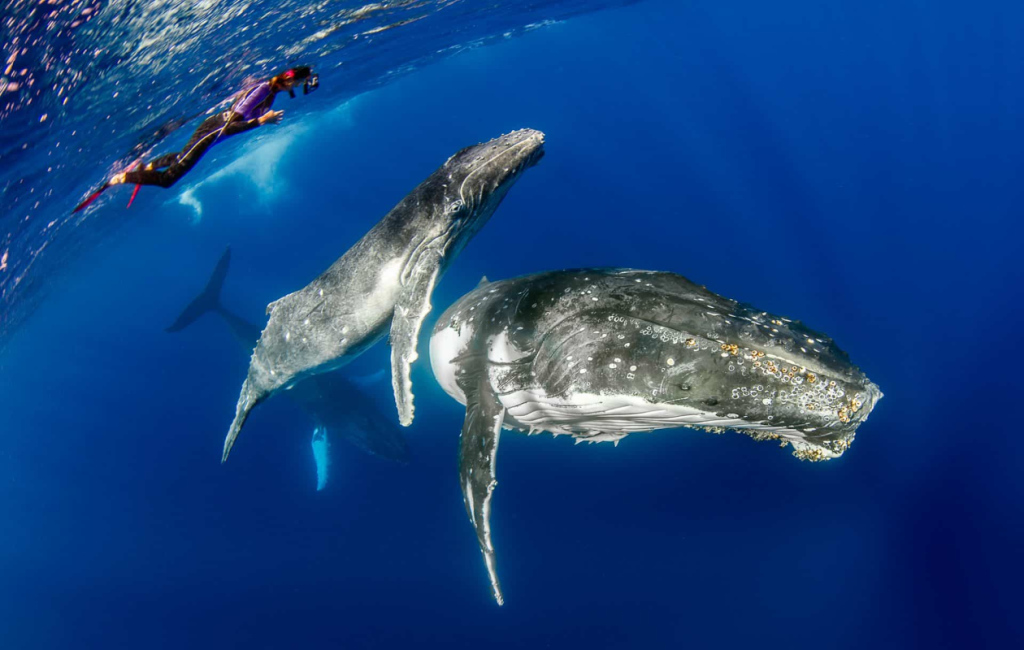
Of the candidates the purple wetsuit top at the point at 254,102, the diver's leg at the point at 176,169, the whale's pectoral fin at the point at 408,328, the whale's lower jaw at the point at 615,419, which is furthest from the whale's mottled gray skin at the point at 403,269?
the diver's leg at the point at 176,169

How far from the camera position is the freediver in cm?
463

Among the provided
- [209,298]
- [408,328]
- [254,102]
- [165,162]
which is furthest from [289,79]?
[209,298]

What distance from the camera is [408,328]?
5.36 meters

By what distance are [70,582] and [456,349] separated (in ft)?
96.1

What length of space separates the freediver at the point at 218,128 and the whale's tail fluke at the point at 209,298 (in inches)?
622

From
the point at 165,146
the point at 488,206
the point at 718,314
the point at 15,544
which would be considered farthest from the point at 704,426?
the point at 15,544

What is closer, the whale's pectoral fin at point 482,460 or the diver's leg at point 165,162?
the whale's pectoral fin at point 482,460

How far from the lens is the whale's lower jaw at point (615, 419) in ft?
11.5

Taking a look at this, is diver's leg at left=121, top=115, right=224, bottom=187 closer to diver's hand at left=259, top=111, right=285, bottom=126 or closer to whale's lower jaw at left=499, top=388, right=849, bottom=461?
diver's hand at left=259, top=111, right=285, bottom=126

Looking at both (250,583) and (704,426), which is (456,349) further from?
(250,583)

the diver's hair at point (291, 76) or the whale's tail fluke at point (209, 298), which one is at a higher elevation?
the diver's hair at point (291, 76)

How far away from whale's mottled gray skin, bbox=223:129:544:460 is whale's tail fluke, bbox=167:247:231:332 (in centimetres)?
1416

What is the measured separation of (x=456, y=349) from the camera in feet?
17.5

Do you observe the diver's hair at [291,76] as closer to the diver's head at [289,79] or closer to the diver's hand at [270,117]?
the diver's head at [289,79]
